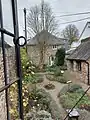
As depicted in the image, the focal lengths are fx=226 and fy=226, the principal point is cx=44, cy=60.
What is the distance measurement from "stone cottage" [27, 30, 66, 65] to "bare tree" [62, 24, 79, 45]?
3.79m

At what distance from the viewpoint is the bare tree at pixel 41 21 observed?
71.7 feet

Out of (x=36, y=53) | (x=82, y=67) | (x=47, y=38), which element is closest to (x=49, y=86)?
(x=82, y=67)

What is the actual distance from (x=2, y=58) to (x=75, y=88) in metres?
11.4

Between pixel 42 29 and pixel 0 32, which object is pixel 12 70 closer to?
pixel 0 32

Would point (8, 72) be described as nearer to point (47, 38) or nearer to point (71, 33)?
point (47, 38)

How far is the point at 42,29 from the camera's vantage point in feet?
76.3

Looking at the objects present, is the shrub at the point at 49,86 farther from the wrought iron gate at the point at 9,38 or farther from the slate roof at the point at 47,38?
the wrought iron gate at the point at 9,38

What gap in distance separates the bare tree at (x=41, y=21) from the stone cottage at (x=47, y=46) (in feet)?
1.02

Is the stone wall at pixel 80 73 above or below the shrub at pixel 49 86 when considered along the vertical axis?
above

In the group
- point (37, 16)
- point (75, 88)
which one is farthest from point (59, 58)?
point (75, 88)

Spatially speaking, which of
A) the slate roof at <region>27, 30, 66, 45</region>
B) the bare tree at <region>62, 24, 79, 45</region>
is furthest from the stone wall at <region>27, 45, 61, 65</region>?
the bare tree at <region>62, 24, 79, 45</region>

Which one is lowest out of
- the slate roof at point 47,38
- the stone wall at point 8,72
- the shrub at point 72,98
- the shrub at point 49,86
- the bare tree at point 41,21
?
the shrub at point 49,86

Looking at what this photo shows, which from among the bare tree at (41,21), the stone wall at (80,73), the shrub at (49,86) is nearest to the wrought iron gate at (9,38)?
the shrub at (49,86)

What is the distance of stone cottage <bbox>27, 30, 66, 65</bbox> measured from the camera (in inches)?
939
